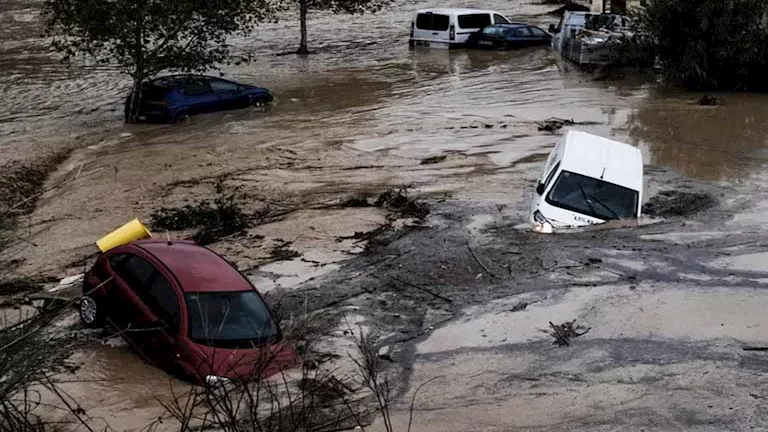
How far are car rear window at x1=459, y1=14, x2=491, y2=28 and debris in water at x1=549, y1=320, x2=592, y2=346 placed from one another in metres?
24.9

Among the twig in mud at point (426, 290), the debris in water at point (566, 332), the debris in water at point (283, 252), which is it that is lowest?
the debris in water at point (283, 252)

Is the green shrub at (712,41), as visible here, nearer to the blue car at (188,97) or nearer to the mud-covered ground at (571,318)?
the blue car at (188,97)

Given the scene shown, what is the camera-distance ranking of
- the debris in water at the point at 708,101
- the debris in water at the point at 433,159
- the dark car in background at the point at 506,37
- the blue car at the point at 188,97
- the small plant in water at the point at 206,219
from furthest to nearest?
the dark car in background at the point at 506,37, the debris in water at the point at 708,101, the blue car at the point at 188,97, the debris in water at the point at 433,159, the small plant in water at the point at 206,219

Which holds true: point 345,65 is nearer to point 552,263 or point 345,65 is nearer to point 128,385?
point 552,263

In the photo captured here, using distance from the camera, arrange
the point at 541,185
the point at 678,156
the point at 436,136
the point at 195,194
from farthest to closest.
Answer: the point at 436,136 → the point at 678,156 → the point at 195,194 → the point at 541,185

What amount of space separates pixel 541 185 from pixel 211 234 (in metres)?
5.05

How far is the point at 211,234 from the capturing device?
14922 mm

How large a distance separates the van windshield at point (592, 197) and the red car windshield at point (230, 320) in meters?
5.75

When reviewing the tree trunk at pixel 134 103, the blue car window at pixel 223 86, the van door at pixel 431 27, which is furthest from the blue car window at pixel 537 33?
the tree trunk at pixel 134 103

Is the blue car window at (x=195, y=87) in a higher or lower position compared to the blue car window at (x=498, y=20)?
lower

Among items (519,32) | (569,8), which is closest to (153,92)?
(519,32)

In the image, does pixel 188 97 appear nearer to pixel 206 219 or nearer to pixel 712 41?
pixel 206 219

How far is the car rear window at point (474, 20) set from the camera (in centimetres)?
3472

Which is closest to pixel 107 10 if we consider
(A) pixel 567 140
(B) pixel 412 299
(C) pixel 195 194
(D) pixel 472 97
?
(C) pixel 195 194
